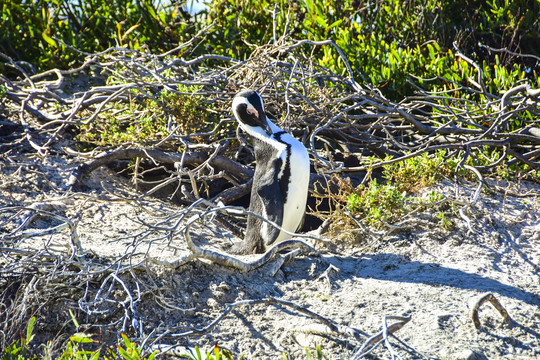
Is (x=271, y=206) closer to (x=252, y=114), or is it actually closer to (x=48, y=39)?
(x=252, y=114)

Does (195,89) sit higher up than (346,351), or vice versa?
(195,89)

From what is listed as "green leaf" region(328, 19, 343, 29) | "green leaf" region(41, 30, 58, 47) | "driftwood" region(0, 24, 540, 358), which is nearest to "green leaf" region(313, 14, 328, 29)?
"green leaf" region(328, 19, 343, 29)

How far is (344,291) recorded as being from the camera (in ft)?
8.68

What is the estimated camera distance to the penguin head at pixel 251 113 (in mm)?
3217

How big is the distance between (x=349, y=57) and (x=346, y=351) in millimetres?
3174

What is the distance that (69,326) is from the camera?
7.96 feet

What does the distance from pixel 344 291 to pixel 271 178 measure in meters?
0.85

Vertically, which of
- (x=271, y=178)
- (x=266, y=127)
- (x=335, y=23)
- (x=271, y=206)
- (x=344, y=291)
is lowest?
(x=344, y=291)

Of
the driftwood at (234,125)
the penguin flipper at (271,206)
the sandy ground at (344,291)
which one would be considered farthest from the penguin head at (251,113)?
the sandy ground at (344,291)

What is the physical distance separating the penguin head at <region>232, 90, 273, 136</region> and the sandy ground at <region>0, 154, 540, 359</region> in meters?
0.73

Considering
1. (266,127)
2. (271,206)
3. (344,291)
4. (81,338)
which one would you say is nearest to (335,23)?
(266,127)

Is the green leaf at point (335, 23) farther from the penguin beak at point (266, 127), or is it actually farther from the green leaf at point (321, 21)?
the penguin beak at point (266, 127)

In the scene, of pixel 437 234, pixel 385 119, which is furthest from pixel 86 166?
pixel 437 234

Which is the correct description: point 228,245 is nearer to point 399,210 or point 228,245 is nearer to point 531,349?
point 399,210
